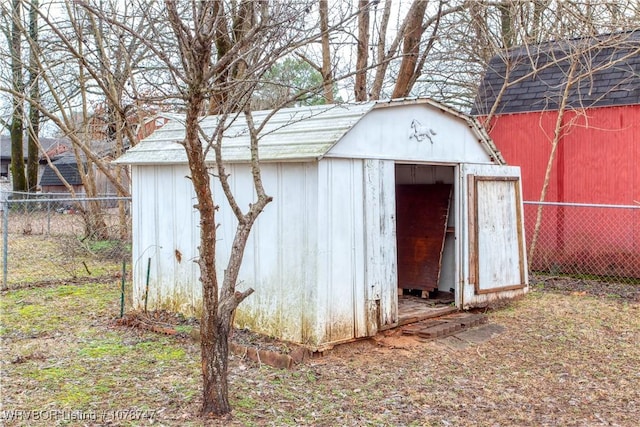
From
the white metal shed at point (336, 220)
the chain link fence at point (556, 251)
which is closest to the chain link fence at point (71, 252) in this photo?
the chain link fence at point (556, 251)

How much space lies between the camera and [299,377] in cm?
516

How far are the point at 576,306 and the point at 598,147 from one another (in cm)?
330

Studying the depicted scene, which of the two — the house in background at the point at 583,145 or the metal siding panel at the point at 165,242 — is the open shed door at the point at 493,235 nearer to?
the house in background at the point at 583,145

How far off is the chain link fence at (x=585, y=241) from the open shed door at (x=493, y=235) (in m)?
1.71

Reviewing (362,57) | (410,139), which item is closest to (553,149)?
(362,57)

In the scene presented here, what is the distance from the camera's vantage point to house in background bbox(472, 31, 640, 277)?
9656 mm

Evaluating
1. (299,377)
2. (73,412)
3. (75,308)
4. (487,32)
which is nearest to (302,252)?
(299,377)

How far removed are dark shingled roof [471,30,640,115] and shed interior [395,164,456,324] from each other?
3212 millimetres

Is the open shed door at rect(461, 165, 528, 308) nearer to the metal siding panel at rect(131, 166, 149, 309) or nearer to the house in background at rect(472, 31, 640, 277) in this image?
the house in background at rect(472, 31, 640, 277)

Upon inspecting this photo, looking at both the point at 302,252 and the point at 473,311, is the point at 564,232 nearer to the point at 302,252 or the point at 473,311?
the point at 473,311

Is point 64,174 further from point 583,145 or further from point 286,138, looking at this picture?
point 286,138

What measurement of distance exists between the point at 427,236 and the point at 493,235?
1.04m

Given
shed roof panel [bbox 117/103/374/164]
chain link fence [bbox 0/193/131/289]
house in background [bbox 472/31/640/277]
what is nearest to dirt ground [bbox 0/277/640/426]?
shed roof panel [bbox 117/103/374/164]

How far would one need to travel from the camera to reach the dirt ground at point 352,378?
14.2ft
